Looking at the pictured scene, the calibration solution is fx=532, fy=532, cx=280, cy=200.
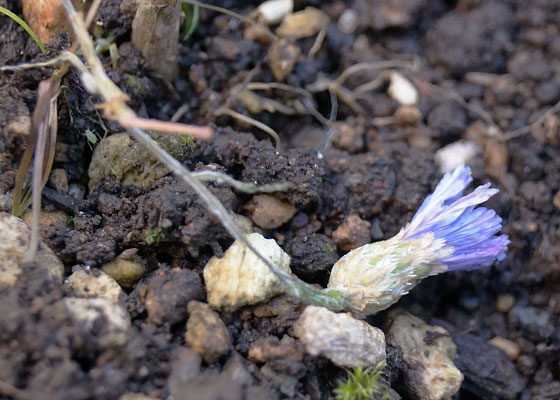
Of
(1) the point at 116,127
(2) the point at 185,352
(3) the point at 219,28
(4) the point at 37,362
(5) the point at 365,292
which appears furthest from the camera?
(3) the point at 219,28

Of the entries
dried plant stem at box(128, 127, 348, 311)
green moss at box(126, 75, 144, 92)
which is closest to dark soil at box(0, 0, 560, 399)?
green moss at box(126, 75, 144, 92)

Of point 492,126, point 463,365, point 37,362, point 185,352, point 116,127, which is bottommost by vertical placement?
point 463,365

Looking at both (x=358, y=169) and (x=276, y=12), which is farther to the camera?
(x=276, y=12)

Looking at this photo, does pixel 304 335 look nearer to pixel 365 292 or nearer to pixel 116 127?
pixel 365 292

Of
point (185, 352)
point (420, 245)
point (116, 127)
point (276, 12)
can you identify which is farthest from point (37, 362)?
point (276, 12)

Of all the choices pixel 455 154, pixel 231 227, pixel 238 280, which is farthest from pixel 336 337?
pixel 455 154

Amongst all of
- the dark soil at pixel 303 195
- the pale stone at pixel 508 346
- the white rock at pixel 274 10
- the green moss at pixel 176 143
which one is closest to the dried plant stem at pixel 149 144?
the dark soil at pixel 303 195

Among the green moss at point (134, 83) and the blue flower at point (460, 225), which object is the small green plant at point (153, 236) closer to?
the green moss at point (134, 83)
